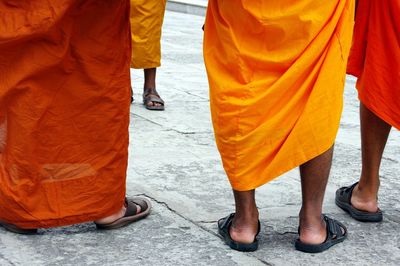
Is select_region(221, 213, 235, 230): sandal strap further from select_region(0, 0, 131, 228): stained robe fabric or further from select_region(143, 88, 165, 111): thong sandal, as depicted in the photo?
select_region(143, 88, 165, 111): thong sandal

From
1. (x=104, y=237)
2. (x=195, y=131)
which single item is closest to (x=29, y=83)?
(x=104, y=237)

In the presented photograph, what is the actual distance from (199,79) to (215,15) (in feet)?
11.9

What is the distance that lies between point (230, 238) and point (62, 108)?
0.74 m

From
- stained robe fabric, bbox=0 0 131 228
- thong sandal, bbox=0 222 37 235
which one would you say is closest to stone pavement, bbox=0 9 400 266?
thong sandal, bbox=0 222 37 235

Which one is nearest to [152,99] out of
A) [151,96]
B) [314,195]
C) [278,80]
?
[151,96]

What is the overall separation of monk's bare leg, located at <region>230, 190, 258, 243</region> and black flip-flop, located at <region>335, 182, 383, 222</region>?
1.71ft

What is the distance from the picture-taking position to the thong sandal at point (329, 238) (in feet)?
8.81

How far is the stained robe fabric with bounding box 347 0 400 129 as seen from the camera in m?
2.83

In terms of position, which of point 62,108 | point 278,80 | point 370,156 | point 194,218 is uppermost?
point 278,80

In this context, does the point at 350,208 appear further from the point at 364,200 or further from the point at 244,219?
the point at 244,219

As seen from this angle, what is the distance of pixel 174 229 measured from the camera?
2859 mm

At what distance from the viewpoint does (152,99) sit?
503cm

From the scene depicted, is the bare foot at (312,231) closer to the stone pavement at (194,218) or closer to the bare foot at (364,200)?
the stone pavement at (194,218)

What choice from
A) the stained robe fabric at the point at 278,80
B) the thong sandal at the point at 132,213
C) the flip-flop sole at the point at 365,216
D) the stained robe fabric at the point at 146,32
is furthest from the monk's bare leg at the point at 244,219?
the stained robe fabric at the point at 146,32
